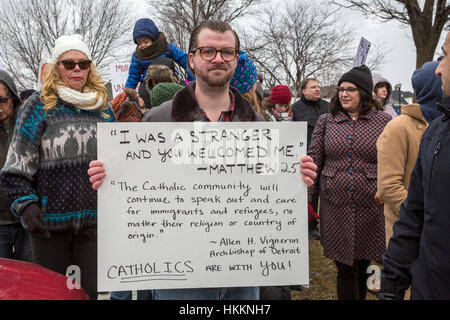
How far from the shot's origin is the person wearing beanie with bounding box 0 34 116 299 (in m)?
2.09

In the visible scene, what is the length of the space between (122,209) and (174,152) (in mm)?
360

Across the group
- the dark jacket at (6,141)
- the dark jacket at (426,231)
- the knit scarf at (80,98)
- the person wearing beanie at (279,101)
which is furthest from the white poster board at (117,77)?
the dark jacket at (426,231)

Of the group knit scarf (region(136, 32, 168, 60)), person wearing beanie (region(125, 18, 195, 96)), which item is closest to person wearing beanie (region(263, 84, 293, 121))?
person wearing beanie (region(125, 18, 195, 96))

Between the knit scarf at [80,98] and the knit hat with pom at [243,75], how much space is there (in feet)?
Result: 3.48

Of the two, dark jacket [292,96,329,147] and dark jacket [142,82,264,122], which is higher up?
dark jacket [292,96,329,147]

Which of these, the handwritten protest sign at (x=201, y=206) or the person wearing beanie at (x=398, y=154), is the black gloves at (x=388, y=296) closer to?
the handwritten protest sign at (x=201, y=206)

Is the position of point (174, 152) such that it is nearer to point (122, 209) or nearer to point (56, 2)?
point (122, 209)

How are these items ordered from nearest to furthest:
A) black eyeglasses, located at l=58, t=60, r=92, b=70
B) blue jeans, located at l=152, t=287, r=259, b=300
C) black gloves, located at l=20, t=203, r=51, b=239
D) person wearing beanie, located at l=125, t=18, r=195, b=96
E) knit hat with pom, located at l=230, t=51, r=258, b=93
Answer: blue jeans, located at l=152, t=287, r=259, b=300
black gloves, located at l=20, t=203, r=51, b=239
black eyeglasses, located at l=58, t=60, r=92, b=70
knit hat with pom, located at l=230, t=51, r=258, b=93
person wearing beanie, located at l=125, t=18, r=195, b=96

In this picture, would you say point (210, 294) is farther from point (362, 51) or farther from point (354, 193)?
point (362, 51)

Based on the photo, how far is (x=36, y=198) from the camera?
6.75 ft

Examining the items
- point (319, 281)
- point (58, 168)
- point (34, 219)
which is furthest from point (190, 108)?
point (319, 281)

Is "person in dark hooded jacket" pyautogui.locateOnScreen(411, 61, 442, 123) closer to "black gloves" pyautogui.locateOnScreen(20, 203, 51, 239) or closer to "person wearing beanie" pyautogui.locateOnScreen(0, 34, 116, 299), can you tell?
"person wearing beanie" pyautogui.locateOnScreen(0, 34, 116, 299)

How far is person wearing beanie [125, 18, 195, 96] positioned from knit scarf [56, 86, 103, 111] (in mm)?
1733
